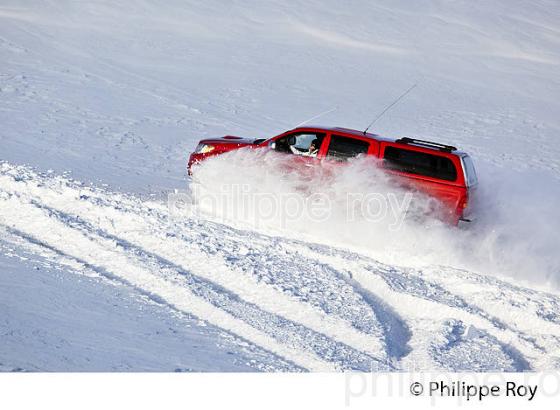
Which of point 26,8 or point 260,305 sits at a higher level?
Result: point 26,8

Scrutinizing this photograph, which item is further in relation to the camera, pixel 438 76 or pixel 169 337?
pixel 438 76

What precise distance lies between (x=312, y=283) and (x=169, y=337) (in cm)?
218

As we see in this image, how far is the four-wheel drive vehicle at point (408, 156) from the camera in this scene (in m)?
9.85

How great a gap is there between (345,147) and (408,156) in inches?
38.8

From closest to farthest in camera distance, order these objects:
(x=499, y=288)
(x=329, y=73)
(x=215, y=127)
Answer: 1. (x=499, y=288)
2. (x=215, y=127)
3. (x=329, y=73)

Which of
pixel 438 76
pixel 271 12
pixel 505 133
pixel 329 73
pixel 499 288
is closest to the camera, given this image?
pixel 499 288

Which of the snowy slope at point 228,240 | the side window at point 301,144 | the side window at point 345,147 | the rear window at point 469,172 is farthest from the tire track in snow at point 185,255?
the rear window at point 469,172

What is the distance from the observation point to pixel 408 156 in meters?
10.1

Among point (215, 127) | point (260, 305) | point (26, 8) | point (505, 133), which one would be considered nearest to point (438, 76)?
point (505, 133)

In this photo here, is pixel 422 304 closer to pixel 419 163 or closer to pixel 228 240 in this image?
pixel 228 240

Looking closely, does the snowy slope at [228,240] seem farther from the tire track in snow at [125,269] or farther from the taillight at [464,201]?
the taillight at [464,201]

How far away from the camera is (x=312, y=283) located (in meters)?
7.98

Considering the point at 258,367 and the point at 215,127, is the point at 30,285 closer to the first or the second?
the point at 258,367

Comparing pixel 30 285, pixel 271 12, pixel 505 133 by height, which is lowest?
pixel 30 285
